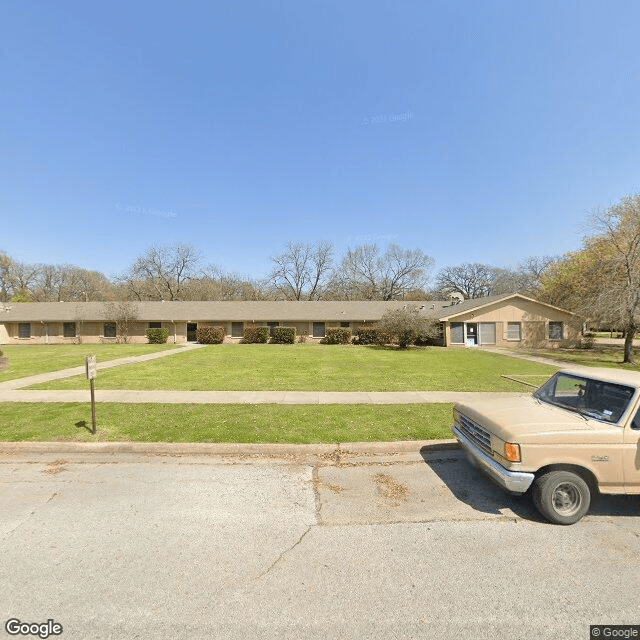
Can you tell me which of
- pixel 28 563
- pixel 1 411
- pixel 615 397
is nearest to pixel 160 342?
pixel 1 411

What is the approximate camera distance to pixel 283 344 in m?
29.1

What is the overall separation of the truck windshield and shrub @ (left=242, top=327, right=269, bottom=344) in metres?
25.5

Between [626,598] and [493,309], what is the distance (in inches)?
1099

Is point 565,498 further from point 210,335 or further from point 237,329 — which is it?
point 237,329

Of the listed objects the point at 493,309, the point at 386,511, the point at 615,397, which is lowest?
the point at 386,511

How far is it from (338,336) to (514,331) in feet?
48.4

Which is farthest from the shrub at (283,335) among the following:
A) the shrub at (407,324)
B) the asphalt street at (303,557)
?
the asphalt street at (303,557)

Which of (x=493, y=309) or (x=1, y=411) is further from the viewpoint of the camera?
(x=493, y=309)

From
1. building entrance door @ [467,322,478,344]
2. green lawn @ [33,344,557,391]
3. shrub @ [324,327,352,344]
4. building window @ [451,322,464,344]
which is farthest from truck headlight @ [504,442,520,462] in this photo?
building entrance door @ [467,322,478,344]

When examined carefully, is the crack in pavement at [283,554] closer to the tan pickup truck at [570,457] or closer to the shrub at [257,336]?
the tan pickup truck at [570,457]

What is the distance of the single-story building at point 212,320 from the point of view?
1091 inches

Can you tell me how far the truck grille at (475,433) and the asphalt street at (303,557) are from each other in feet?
2.17

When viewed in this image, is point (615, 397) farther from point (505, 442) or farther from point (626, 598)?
point (626, 598)

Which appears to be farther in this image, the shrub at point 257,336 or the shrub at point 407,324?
the shrub at point 257,336
